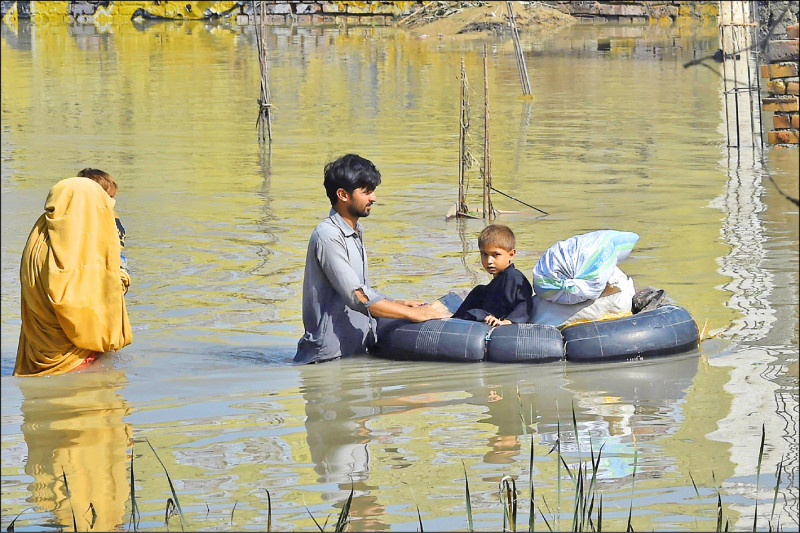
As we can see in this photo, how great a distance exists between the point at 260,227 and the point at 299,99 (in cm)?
1051

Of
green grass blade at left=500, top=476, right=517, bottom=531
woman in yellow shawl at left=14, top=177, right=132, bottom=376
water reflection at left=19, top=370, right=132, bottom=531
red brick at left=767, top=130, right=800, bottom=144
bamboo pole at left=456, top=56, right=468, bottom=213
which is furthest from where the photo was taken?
bamboo pole at left=456, top=56, right=468, bottom=213

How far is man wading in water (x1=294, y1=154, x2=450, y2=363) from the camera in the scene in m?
6.50

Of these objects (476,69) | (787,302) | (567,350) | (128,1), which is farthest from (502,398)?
(128,1)

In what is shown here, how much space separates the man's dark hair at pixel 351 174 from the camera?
6.46 meters

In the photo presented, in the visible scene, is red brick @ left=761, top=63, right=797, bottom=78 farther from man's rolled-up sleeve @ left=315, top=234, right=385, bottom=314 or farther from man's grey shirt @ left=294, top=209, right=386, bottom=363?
man's rolled-up sleeve @ left=315, top=234, right=385, bottom=314

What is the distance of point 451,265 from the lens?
10.1 meters

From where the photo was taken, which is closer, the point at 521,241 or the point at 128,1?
the point at 521,241

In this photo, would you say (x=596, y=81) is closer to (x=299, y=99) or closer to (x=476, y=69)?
(x=476, y=69)

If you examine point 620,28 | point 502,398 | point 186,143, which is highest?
point 620,28

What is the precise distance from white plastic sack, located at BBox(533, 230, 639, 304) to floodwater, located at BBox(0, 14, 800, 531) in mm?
432

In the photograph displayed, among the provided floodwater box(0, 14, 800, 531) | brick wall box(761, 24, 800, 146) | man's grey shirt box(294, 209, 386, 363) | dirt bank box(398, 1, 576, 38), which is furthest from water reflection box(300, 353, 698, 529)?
dirt bank box(398, 1, 576, 38)

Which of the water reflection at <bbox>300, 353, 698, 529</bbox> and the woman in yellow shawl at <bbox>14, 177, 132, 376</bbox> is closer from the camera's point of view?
the water reflection at <bbox>300, 353, 698, 529</bbox>

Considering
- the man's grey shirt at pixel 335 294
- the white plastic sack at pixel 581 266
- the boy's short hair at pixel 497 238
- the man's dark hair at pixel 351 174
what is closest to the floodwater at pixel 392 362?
the man's grey shirt at pixel 335 294

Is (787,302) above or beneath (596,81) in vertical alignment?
beneath
